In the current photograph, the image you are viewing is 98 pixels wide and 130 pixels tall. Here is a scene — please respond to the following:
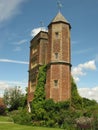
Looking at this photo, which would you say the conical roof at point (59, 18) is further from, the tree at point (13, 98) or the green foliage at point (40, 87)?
the tree at point (13, 98)

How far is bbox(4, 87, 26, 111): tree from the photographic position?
6106 cm

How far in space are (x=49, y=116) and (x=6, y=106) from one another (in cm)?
3114

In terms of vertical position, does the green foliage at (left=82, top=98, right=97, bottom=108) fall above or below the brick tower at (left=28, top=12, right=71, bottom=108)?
below

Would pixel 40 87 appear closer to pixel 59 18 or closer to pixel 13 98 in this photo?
pixel 59 18

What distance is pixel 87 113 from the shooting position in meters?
30.7

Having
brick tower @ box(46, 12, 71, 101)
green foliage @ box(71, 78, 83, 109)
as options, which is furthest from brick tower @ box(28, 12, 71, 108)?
green foliage @ box(71, 78, 83, 109)

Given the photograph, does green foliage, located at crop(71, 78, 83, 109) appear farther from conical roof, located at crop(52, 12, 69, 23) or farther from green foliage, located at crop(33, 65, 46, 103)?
conical roof, located at crop(52, 12, 69, 23)

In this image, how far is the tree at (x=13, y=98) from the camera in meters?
61.1

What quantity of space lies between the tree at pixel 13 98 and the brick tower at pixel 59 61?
1076 inches

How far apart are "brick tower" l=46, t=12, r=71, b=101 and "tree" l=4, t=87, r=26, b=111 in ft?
89.7

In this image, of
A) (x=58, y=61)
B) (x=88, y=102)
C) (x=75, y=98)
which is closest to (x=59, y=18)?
(x=58, y=61)

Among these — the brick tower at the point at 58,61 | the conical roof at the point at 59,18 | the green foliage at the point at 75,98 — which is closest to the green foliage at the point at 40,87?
the brick tower at the point at 58,61

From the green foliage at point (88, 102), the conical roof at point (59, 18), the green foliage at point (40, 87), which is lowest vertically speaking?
the green foliage at point (88, 102)

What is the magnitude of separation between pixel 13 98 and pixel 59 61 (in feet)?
99.7
